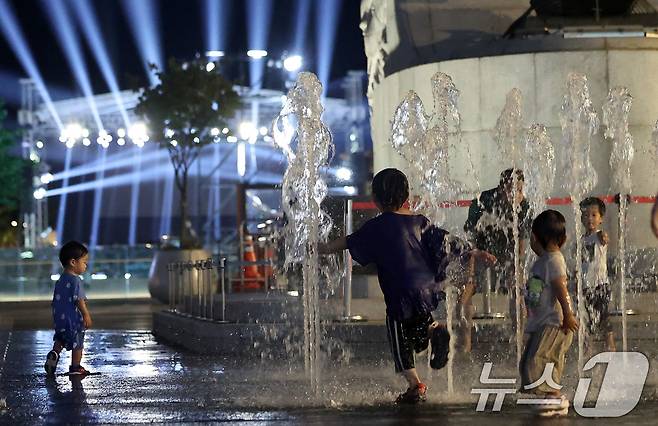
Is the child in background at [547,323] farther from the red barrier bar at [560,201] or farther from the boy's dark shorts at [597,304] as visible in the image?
the red barrier bar at [560,201]

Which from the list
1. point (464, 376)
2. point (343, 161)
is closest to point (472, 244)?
point (464, 376)

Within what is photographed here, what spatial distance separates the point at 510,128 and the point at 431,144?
1098 millimetres

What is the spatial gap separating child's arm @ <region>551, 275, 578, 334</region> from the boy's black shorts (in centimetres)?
88

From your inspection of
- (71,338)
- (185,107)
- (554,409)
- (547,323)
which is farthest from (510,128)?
(185,107)

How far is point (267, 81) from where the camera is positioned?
157 feet

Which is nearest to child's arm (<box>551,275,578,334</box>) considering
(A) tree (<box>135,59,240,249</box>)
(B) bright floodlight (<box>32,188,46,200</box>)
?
(A) tree (<box>135,59,240,249</box>)

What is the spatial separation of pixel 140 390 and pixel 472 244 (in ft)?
9.35

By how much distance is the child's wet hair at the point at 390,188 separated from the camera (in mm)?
8055

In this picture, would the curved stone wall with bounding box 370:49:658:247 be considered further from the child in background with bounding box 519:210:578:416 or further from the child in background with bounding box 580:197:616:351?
the child in background with bounding box 519:210:578:416

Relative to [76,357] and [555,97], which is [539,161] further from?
[76,357]

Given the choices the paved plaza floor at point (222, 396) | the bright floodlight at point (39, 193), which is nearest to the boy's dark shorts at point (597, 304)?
the paved plaza floor at point (222, 396)

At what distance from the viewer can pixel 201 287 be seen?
47.2 feet

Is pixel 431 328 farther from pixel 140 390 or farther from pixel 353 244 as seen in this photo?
pixel 140 390

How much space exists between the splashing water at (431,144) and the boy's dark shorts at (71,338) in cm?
412
